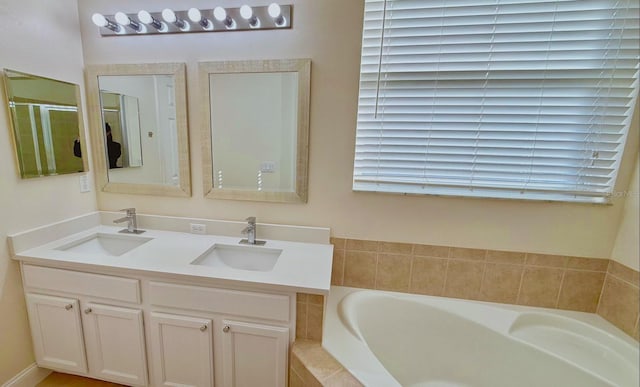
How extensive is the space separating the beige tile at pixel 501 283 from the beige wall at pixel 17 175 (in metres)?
2.61

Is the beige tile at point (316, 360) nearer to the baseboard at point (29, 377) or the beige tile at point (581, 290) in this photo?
the beige tile at point (581, 290)

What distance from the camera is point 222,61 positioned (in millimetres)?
1569

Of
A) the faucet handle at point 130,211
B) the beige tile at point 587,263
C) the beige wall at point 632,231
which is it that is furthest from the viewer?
the faucet handle at point 130,211

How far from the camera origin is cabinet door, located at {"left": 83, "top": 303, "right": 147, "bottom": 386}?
1332 mm

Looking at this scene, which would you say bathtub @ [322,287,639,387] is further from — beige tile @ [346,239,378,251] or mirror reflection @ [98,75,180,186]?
mirror reflection @ [98,75,180,186]

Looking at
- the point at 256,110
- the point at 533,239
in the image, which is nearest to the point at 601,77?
the point at 533,239

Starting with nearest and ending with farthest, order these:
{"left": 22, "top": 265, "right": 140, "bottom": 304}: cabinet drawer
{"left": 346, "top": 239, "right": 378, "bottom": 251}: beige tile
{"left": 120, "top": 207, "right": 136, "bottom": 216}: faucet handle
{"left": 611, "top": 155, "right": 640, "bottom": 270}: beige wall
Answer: {"left": 611, "top": 155, "right": 640, "bottom": 270}: beige wall
{"left": 22, "top": 265, "right": 140, "bottom": 304}: cabinet drawer
{"left": 346, "top": 239, "right": 378, "bottom": 251}: beige tile
{"left": 120, "top": 207, "right": 136, "bottom": 216}: faucet handle

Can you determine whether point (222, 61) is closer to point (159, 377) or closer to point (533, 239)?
point (159, 377)

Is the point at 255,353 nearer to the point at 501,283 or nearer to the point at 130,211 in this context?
the point at 130,211

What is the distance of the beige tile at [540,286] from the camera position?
1.48 metres

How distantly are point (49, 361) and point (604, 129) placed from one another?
321 centimetres

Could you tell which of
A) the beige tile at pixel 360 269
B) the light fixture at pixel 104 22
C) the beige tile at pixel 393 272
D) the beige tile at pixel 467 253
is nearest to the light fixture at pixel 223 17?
the light fixture at pixel 104 22

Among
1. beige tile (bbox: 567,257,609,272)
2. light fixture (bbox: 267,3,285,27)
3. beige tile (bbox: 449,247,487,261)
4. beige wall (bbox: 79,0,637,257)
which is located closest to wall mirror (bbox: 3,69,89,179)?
beige wall (bbox: 79,0,637,257)

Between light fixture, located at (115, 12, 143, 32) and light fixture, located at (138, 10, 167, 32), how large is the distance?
0.08 metres
